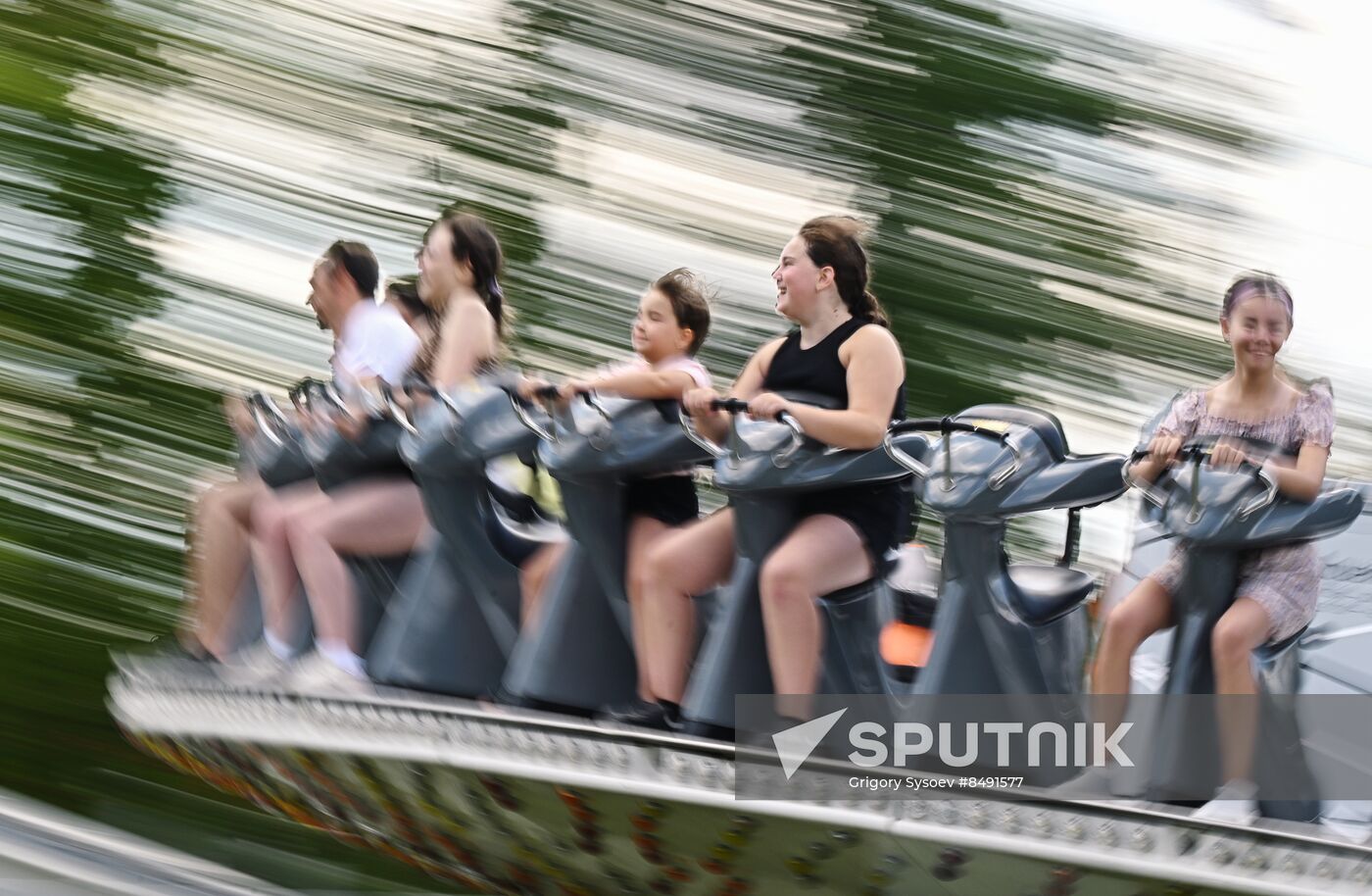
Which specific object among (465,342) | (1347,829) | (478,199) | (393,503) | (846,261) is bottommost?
(1347,829)

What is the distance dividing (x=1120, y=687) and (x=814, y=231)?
2.93ft

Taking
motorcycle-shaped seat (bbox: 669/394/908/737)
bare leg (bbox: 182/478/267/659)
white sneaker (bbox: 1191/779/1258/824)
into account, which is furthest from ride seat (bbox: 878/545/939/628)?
bare leg (bbox: 182/478/267/659)

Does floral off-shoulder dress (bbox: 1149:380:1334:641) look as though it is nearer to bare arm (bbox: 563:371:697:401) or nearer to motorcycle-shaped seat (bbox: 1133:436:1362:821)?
motorcycle-shaped seat (bbox: 1133:436:1362:821)

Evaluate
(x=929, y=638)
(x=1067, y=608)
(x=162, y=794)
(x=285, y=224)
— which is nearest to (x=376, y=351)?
(x=929, y=638)

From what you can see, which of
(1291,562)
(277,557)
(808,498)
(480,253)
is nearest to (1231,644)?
(1291,562)

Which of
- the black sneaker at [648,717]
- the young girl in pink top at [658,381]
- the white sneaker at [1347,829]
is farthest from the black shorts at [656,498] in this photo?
the white sneaker at [1347,829]

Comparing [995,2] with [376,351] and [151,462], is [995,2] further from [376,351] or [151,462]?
[376,351]

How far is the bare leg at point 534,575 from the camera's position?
10.3 ft

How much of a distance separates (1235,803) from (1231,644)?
0.24 meters

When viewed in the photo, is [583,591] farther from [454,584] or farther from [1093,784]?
[1093,784]

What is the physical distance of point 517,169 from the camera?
8383mm

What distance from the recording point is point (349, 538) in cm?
336

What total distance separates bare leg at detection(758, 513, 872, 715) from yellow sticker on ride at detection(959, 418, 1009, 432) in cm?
27

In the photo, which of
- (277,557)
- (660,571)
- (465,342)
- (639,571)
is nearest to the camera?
(660,571)
